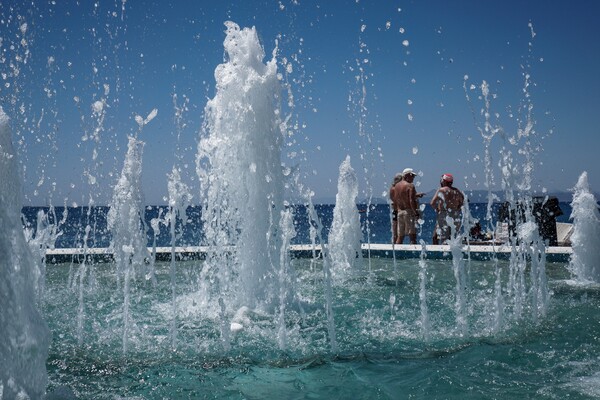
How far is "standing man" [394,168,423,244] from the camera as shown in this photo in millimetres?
10680

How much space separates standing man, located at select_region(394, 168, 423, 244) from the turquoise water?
4474 millimetres

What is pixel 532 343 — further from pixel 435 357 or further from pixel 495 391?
pixel 495 391

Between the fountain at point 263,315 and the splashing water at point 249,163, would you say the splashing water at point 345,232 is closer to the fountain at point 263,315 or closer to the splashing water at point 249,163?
the fountain at point 263,315

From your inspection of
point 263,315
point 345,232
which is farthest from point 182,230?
point 345,232

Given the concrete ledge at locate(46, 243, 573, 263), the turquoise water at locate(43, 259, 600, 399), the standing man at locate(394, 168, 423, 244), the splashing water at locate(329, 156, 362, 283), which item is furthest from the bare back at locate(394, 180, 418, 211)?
the turquoise water at locate(43, 259, 600, 399)

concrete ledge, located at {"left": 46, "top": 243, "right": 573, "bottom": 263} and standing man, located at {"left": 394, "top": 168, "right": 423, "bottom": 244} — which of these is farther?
standing man, located at {"left": 394, "top": 168, "right": 423, "bottom": 244}

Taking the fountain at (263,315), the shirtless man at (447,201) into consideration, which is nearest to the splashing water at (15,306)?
the fountain at (263,315)

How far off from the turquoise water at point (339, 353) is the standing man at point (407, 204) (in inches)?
176

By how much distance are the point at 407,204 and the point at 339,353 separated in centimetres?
709

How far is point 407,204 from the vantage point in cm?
1073

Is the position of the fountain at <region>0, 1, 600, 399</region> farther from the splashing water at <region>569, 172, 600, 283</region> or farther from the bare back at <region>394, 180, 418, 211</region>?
the bare back at <region>394, 180, 418, 211</region>

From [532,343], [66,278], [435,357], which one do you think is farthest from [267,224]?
[66,278]

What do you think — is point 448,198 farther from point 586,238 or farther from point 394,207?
point 586,238

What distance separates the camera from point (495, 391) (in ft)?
10.3
